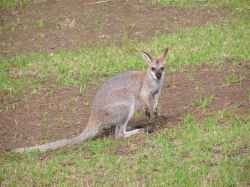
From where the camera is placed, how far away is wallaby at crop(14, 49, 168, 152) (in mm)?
10039

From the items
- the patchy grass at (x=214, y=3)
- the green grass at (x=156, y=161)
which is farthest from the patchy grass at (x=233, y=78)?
the patchy grass at (x=214, y=3)

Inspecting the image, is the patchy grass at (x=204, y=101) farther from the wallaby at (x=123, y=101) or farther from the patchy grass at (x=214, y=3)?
the patchy grass at (x=214, y=3)

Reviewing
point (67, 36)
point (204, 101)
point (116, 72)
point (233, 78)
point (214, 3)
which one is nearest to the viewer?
point (204, 101)

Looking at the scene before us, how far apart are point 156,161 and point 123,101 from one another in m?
1.78

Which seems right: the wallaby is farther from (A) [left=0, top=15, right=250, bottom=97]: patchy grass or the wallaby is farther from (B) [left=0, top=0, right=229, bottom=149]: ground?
(A) [left=0, top=15, right=250, bottom=97]: patchy grass

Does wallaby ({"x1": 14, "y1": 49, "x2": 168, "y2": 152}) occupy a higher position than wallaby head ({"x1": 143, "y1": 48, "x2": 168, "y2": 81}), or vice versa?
wallaby head ({"x1": 143, "y1": 48, "x2": 168, "y2": 81})

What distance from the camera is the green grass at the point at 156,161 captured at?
8.00 m

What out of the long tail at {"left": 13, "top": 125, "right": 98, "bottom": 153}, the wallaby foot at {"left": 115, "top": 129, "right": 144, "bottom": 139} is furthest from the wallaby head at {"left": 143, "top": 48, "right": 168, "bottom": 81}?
the long tail at {"left": 13, "top": 125, "right": 98, "bottom": 153}

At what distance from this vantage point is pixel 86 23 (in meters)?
16.7

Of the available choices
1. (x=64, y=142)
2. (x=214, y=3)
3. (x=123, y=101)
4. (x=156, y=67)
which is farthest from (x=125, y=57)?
(x=64, y=142)

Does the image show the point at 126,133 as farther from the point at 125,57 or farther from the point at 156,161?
the point at 125,57

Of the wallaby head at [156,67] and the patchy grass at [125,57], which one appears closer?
the wallaby head at [156,67]

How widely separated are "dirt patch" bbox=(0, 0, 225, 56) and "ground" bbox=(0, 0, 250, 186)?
0.08 feet

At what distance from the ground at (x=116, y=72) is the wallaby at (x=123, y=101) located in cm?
17
